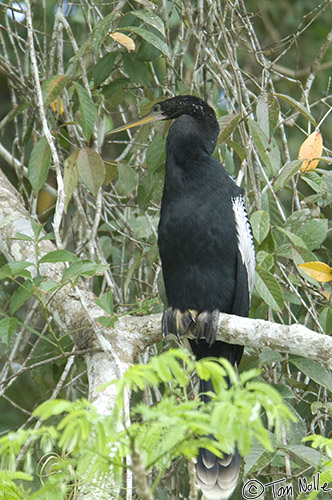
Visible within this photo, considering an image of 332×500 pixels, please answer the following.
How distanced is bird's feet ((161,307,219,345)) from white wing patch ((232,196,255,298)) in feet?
0.72

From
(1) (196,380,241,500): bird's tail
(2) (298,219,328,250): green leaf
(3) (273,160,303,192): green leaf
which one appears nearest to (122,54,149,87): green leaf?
(3) (273,160,303,192): green leaf

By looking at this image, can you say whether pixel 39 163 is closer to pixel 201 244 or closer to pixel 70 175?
pixel 70 175

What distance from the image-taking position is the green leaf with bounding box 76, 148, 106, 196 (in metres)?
2.55

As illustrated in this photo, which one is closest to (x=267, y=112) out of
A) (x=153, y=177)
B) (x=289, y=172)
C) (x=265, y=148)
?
(x=265, y=148)

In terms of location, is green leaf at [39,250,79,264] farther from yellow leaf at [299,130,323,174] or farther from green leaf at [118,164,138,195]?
yellow leaf at [299,130,323,174]

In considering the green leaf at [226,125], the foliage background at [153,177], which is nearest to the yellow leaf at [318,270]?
the foliage background at [153,177]

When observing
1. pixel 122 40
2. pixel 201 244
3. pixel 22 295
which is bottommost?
pixel 201 244

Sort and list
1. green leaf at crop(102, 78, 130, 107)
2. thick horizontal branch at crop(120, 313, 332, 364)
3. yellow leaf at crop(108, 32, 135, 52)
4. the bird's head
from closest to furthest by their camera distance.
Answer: thick horizontal branch at crop(120, 313, 332, 364) < yellow leaf at crop(108, 32, 135, 52) < the bird's head < green leaf at crop(102, 78, 130, 107)

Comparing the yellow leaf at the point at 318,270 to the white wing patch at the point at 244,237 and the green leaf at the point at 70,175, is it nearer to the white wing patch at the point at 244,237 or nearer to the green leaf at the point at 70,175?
the white wing patch at the point at 244,237

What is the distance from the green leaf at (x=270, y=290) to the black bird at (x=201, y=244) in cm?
22

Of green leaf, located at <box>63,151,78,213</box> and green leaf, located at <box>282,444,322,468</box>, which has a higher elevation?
green leaf, located at <box>63,151,78,213</box>

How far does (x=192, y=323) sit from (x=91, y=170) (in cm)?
69

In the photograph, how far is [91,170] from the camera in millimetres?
2574
